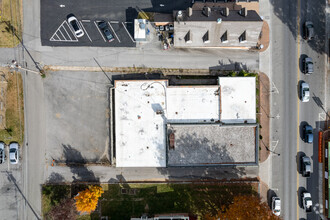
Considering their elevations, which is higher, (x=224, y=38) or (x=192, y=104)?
(x=224, y=38)

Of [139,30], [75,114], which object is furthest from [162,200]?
[139,30]

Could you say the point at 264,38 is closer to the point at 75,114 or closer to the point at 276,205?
the point at 276,205

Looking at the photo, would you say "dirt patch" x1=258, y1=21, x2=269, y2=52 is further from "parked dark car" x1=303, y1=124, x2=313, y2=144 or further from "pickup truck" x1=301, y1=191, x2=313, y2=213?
"pickup truck" x1=301, y1=191, x2=313, y2=213

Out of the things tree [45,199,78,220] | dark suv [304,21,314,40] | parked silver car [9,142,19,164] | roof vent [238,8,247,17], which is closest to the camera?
roof vent [238,8,247,17]

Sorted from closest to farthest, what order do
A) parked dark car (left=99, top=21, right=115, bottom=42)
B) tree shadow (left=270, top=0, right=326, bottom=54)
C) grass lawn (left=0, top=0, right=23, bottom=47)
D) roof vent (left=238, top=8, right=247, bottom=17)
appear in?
roof vent (left=238, top=8, right=247, bottom=17), parked dark car (left=99, top=21, right=115, bottom=42), grass lawn (left=0, top=0, right=23, bottom=47), tree shadow (left=270, top=0, right=326, bottom=54)

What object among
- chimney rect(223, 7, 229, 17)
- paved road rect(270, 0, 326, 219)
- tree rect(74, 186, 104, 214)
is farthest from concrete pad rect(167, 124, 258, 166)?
chimney rect(223, 7, 229, 17)

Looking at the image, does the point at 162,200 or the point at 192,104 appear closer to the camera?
the point at 192,104

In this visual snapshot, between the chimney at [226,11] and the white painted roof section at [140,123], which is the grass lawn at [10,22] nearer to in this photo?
the white painted roof section at [140,123]

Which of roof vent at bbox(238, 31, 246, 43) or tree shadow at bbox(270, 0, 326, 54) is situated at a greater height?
tree shadow at bbox(270, 0, 326, 54)
